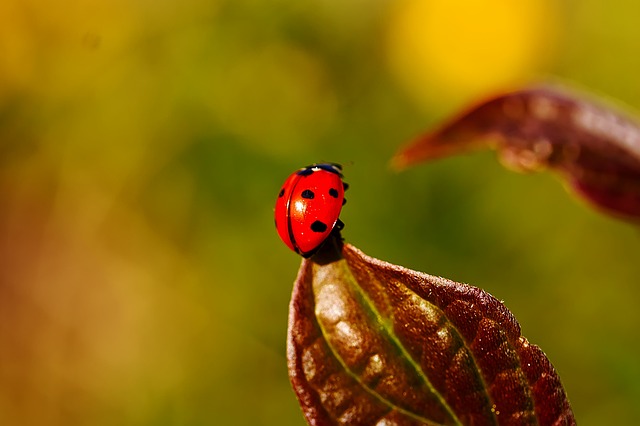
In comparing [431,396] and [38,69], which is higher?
[38,69]

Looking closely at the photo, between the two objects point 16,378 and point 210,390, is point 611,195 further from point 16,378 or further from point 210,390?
point 16,378

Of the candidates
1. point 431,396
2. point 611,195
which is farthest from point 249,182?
point 431,396

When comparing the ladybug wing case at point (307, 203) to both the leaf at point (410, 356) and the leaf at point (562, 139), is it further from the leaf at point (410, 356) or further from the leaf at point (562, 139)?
the leaf at point (410, 356)

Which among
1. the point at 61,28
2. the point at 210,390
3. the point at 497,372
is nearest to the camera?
the point at 497,372

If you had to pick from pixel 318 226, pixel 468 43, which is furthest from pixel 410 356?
pixel 468 43

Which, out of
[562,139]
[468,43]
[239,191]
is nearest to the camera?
[562,139]

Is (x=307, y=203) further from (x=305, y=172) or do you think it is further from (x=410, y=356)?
(x=410, y=356)
